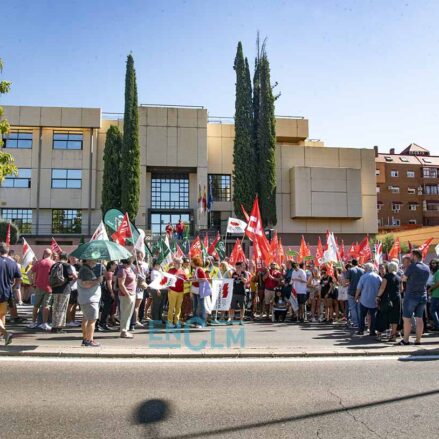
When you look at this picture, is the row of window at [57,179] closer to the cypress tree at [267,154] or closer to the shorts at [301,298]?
the cypress tree at [267,154]

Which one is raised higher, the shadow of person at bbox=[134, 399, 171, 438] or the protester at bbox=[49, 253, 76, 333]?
the protester at bbox=[49, 253, 76, 333]

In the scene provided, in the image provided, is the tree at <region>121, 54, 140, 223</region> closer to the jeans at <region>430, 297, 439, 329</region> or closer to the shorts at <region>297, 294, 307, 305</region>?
the shorts at <region>297, 294, 307, 305</region>

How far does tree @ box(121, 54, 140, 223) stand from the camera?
32.8 metres

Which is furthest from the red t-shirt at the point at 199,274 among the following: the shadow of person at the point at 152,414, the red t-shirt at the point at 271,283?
the shadow of person at the point at 152,414

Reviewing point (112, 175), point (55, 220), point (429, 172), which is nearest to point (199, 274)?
point (112, 175)

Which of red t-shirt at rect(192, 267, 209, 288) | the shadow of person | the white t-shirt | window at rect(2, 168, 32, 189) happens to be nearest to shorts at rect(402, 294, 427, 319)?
the white t-shirt

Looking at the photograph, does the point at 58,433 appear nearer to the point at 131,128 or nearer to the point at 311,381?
the point at 311,381

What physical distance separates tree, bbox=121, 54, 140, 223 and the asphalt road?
85.1ft

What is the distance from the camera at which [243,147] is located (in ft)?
113

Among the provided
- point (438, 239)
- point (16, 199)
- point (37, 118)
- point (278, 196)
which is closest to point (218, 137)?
point (278, 196)

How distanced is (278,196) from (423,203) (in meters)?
43.3

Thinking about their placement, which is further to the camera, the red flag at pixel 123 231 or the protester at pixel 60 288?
the red flag at pixel 123 231

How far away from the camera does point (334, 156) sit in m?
38.6

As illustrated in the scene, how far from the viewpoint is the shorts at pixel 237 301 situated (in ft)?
41.9
